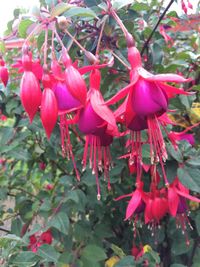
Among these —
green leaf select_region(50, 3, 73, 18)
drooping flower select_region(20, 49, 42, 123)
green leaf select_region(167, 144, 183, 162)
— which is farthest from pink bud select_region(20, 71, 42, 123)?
green leaf select_region(167, 144, 183, 162)

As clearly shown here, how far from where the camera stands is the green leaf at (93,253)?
95 cm

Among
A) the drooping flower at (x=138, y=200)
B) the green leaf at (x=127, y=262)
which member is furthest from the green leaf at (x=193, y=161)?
the green leaf at (x=127, y=262)

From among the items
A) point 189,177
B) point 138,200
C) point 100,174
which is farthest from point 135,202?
point 100,174

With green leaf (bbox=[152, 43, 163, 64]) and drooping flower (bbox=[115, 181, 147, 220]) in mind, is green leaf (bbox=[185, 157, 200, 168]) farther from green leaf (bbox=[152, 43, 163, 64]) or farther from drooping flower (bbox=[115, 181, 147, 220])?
green leaf (bbox=[152, 43, 163, 64])

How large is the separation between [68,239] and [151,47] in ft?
1.84

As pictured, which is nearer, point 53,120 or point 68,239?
point 53,120

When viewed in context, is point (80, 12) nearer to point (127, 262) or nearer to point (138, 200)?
point (138, 200)

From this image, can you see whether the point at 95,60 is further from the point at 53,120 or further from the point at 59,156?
the point at 59,156

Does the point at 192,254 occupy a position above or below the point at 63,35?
below

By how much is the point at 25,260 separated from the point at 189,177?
343 millimetres

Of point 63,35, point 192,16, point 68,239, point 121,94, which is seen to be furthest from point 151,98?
point 192,16

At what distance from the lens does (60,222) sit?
2.82ft

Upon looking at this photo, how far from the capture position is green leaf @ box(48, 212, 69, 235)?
84cm

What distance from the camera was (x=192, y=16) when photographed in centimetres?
138
